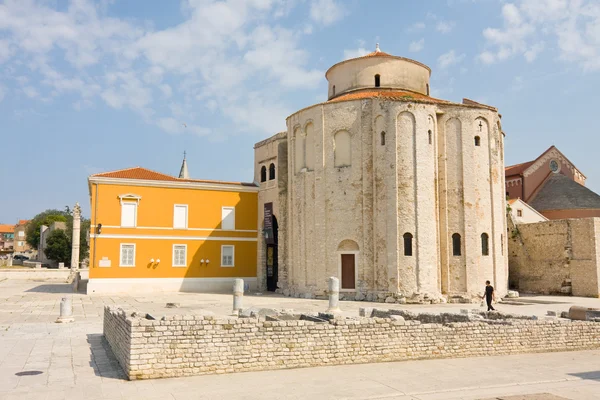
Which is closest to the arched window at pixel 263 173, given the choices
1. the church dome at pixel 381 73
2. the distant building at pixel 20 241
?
the church dome at pixel 381 73

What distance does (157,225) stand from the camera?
3192 centimetres

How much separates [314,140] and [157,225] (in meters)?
11.2

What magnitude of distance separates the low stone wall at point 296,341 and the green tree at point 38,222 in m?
83.1

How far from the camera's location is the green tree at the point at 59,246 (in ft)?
217

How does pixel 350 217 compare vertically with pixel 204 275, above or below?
above

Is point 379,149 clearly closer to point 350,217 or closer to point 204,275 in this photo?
Answer: point 350,217

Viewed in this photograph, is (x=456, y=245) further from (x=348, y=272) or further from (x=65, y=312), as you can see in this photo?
(x=65, y=312)

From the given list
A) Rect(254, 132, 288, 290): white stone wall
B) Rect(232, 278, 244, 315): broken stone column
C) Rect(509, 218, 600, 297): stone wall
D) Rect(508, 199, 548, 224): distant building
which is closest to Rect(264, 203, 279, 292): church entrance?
Rect(254, 132, 288, 290): white stone wall

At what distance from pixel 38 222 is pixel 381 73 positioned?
80915 millimetres

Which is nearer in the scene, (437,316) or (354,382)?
(354,382)

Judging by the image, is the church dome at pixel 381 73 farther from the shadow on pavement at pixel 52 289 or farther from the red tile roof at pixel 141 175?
the shadow on pavement at pixel 52 289

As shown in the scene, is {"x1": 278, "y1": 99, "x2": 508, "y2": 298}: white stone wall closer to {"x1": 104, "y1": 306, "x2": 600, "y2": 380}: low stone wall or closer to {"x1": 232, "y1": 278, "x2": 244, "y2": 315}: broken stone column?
{"x1": 232, "y1": 278, "x2": 244, "y2": 315}: broken stone column

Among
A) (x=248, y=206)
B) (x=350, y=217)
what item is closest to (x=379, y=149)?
(x=350, y=217)

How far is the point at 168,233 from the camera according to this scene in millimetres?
32250
